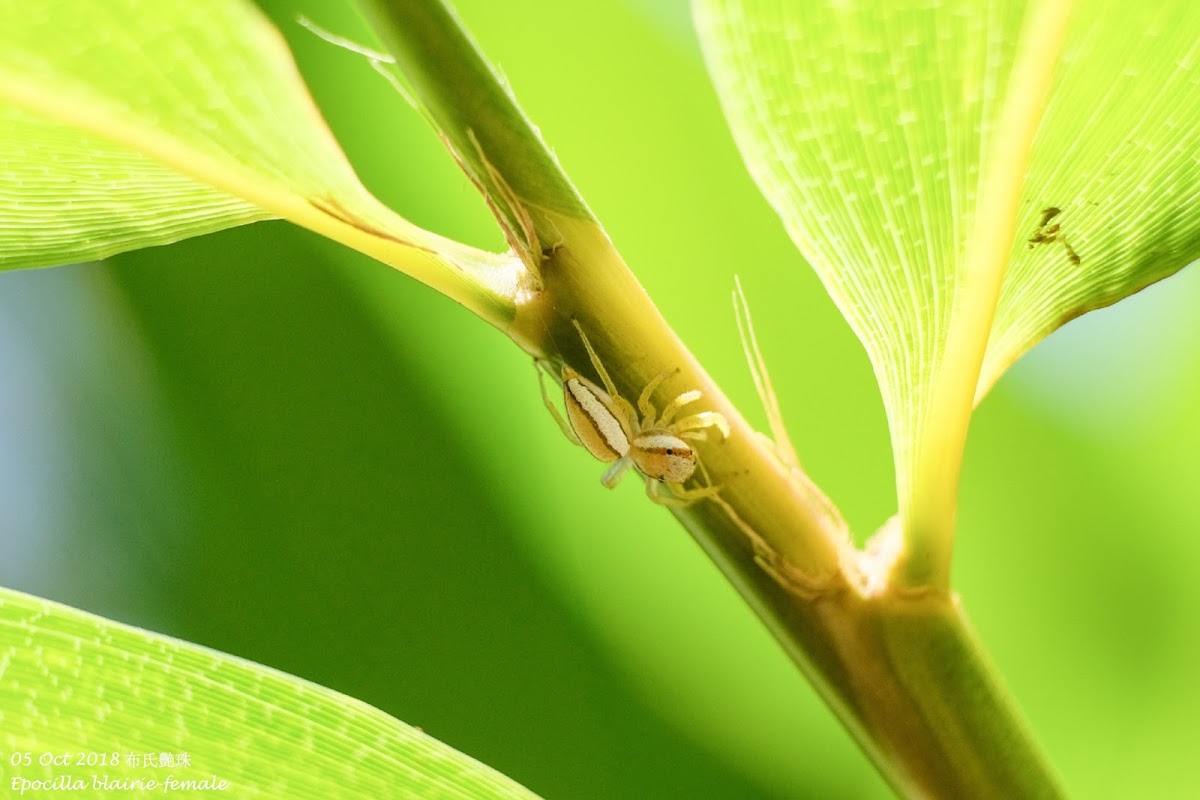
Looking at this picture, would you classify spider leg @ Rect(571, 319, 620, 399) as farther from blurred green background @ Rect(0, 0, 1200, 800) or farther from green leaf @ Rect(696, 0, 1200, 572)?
blurred green background @ Rect(0, 0, 1200, 800)

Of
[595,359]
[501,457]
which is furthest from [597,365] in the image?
[501,457]

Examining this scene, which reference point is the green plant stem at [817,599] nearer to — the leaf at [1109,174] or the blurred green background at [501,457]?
the leaf at [1109,174]

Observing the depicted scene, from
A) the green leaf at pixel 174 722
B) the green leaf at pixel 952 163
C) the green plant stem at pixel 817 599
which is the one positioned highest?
the green leaf at pixel 952 163

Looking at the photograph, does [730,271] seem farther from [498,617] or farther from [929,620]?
[929,620]

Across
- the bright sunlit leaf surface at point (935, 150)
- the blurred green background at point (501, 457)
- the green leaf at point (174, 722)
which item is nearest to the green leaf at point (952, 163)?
the bright sunlit leaf surface at point (935, 150)

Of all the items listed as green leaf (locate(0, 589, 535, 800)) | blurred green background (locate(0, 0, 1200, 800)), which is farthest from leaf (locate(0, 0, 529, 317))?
blurred green background (locate(0, 0, 1200, 800))

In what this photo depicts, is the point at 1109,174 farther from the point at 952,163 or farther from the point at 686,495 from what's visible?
the point at 686,495
